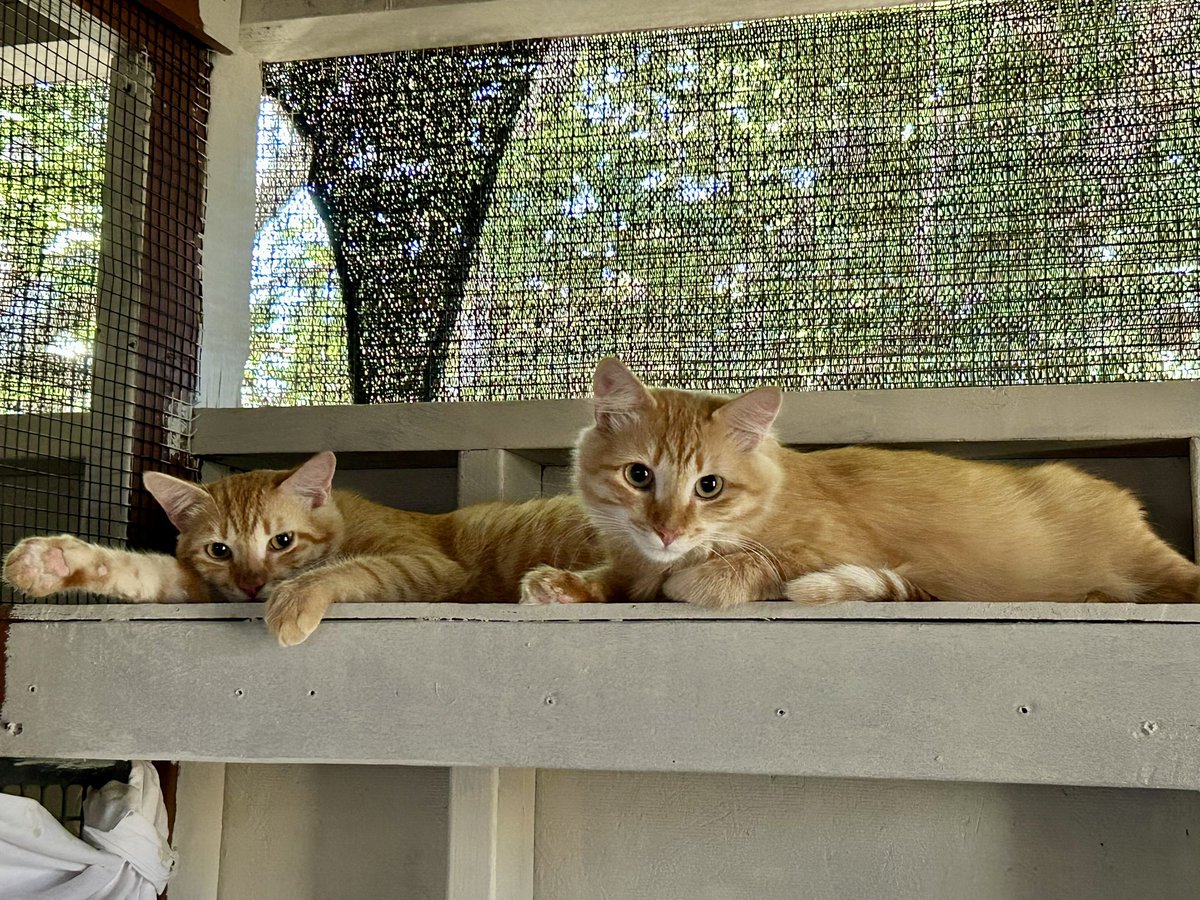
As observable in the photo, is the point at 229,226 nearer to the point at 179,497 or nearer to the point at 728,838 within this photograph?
the point at 179,497

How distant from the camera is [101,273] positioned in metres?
2.21

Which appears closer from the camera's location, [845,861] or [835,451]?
[835,451]

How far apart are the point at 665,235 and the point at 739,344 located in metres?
0.29

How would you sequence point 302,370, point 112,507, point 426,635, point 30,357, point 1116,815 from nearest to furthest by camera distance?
1. point 426,635
2. point 1116,815
3. point 112,507
4. point 30,357
5. point 302,370

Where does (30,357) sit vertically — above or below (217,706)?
above

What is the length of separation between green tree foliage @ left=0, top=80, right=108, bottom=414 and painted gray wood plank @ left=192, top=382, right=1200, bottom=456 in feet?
1.03

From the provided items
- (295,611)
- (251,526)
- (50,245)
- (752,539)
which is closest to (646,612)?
(752,539)

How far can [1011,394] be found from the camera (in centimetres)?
199

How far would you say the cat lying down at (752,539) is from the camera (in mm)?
1604

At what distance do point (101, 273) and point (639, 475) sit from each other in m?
1.27

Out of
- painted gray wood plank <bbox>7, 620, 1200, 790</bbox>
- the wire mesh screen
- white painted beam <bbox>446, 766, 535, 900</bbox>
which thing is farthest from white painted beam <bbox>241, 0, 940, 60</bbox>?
white painted beam <bbox>446, 766, 535, 900</bbox>

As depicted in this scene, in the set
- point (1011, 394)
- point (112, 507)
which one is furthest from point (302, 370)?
point (1011, 394)

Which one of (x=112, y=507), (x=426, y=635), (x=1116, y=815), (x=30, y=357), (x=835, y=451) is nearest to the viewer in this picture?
(x=426, y=635)

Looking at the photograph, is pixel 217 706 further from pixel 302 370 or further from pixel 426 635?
pixel 302 370
